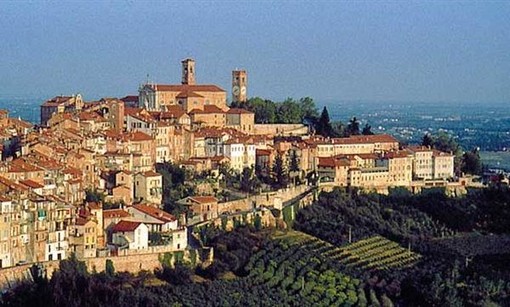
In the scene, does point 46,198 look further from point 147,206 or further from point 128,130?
point 128,130

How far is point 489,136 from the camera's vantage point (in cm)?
9081

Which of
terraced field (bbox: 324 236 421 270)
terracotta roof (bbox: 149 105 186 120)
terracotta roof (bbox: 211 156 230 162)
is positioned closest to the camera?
terraced field (bbox: 324 236 421 270)

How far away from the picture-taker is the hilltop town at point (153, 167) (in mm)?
25500

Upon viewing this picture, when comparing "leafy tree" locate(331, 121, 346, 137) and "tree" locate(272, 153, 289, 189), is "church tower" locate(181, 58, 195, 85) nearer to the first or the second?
"leafy tree" locate(331, 121, 346, 137)

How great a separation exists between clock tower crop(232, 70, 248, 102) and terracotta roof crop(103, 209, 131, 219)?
19.8 metres

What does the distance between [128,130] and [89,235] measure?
976cm

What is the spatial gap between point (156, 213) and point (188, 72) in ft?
61.6

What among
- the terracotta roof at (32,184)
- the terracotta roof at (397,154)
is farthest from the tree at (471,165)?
the terracotta roof at (32,184)

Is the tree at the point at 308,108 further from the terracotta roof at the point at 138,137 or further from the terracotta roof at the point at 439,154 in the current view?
the terracotta roof at the point at 138,137

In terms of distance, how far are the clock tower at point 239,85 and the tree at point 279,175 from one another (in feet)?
36.5

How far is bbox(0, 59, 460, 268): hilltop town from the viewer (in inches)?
1004

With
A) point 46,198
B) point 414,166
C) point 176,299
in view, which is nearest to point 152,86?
point 414,166

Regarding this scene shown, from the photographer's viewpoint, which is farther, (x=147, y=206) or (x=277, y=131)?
(x=277, y=131)

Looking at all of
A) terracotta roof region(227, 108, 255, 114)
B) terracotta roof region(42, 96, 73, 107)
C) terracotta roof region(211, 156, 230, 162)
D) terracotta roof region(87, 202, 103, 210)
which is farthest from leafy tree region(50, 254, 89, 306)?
terracotta roof region(227, 108, 255, 114)
